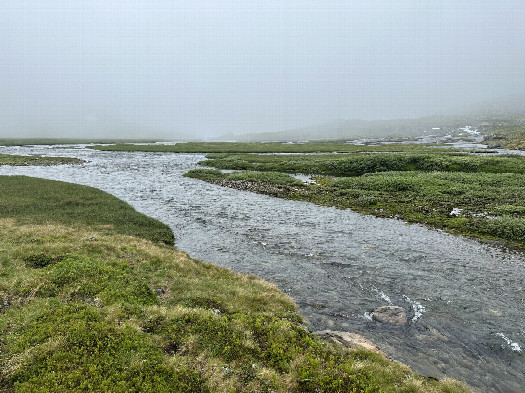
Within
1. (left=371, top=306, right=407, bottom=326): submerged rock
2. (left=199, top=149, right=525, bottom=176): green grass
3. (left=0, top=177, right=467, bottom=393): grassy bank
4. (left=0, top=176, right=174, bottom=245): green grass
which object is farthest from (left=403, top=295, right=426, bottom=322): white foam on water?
Result: (left=199, top=149, right=525, bottom=176): green grass

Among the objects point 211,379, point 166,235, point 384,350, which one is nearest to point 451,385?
point 384,350

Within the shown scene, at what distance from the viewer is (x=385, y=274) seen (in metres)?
21.2

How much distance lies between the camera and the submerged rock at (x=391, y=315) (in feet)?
51.9

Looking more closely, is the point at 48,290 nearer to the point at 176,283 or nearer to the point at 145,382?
the point at 176,283

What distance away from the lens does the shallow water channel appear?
13.9 meters

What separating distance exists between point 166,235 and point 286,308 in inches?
650

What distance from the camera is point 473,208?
3484 centimetres

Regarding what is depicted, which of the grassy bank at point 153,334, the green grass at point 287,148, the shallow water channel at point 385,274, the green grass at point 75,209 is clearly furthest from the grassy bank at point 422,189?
the green grass at point 287,148

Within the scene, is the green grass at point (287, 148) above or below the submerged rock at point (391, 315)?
above

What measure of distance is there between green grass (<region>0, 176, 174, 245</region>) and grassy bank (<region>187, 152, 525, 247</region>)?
21132mm

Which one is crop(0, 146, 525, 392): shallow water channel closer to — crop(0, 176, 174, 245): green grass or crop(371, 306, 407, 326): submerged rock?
crop(371, 306, 407, 326): submerged rock

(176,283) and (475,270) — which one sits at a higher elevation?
(176,283)

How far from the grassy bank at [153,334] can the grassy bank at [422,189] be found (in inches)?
920

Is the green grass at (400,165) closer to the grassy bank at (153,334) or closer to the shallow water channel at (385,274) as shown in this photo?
the shallow water channel at (385,274)
